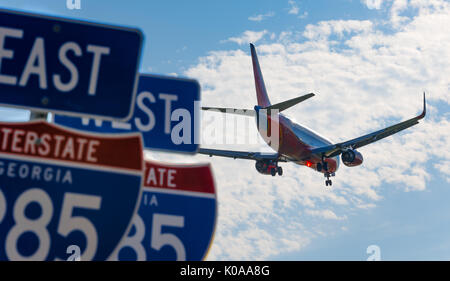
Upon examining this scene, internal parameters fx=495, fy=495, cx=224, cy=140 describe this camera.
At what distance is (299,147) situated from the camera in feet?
145

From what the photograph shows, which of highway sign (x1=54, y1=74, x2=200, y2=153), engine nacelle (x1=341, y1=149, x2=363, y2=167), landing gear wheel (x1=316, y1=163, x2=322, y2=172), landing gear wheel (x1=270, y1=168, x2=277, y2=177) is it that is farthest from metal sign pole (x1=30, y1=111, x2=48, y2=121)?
landing gear wheel (x1=270, y1=168, x2=277, y2=177)

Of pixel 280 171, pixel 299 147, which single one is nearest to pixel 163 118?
pixel 299 147

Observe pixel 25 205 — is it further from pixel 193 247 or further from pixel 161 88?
pixel 161 88

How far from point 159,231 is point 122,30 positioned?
1704 mm

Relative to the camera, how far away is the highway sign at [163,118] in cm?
451

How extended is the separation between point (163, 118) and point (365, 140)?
4020 centimetres

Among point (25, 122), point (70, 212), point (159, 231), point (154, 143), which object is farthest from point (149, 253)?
point (25, 122)

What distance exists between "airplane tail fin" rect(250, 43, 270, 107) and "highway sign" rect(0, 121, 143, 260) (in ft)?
164

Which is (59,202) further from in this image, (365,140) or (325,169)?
(325,169)

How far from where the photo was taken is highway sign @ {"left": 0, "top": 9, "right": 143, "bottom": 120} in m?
3.16

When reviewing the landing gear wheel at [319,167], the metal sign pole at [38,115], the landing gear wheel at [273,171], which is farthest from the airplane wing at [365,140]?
the metal sign pole at [38,115]

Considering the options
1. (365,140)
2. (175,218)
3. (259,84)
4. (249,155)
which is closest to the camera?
(175,218)

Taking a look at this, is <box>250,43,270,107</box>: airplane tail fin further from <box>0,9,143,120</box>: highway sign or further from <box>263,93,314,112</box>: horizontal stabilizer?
<box>0,9,143,120</box>: highway sign

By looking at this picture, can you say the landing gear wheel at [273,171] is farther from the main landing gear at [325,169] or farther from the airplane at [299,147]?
the main landing gear at [325,169]
